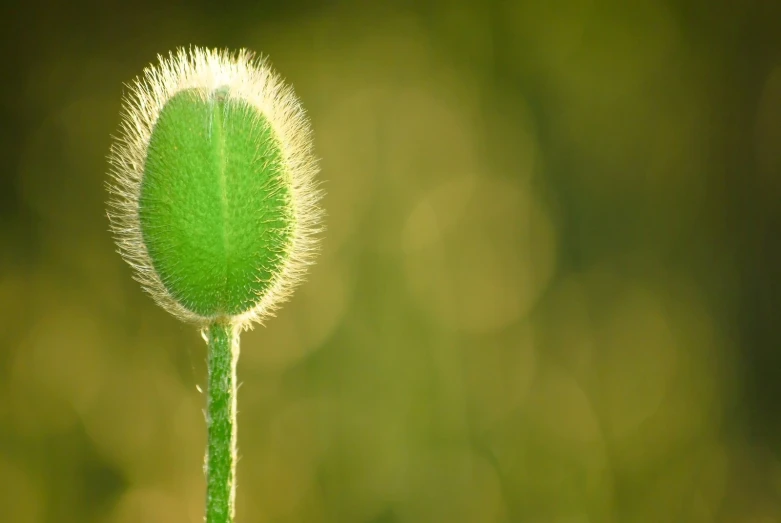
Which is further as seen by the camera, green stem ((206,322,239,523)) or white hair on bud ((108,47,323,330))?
white hair on bud ((108,47,323,330))

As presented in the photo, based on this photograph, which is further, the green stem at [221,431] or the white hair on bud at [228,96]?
the white hair on bud at [228,96]

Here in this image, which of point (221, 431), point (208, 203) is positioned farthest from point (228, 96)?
point (221, 431)

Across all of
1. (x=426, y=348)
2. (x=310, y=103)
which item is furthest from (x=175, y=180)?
(x=310, y=103)

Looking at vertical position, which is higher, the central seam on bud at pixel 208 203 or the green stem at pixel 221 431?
the central seam on bud at pixel 208 203

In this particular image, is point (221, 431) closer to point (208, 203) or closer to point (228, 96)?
point (208, 203)

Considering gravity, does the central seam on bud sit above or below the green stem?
above
